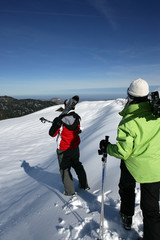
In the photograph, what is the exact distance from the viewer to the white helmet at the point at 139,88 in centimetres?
196

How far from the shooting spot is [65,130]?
3.56 m

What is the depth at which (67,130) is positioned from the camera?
11.7 ft

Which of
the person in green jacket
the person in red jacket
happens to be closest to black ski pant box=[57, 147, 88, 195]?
the person in red jacket

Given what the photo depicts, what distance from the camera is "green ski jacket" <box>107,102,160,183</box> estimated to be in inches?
73.0

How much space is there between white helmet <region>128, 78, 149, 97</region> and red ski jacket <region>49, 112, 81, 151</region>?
166cm

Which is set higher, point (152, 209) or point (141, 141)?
point (141, 141)

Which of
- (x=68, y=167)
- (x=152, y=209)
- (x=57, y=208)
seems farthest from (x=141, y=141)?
(x=57, y=208)

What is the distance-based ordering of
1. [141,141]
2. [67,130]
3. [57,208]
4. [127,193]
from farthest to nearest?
1. [67,130]
2. [57,208]
3. [127,193]
4. [141,141]

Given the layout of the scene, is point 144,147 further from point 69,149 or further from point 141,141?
point 69,149

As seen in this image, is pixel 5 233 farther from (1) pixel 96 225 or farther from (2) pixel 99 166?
(2) pixel 99 166

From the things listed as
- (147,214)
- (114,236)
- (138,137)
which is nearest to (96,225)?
(114,236)

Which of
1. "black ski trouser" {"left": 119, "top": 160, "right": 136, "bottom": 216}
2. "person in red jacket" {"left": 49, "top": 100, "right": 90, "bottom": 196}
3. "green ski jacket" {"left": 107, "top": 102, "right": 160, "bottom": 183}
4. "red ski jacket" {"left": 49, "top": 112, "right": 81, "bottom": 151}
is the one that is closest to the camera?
"green ski jacket" {"left": 107, "top": 102, "right": 160, "bottom": 183}

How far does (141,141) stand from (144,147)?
90mm

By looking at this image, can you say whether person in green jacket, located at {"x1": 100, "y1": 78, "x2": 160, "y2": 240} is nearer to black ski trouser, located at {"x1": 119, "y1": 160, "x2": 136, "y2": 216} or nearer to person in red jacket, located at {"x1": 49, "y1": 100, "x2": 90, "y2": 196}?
black ski trouser, located at {"x1": 119, "y1": 160, "x2": 136, "y2": 216}
